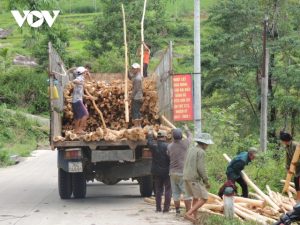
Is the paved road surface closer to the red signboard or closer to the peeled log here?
the peeled log

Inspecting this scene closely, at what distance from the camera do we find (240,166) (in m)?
12.8

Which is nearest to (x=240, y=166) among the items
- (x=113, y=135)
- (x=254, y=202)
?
(x=254, y=202)

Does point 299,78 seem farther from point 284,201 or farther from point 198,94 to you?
point 284,201

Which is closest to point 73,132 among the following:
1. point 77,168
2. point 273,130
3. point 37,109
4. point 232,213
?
point 77,168

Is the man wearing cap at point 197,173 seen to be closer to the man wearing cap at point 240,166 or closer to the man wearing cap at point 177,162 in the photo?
the man wearing cap at point 177,162

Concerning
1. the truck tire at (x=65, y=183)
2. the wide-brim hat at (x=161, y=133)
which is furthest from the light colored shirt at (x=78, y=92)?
the wide-brim hat at (x=161, y=133)

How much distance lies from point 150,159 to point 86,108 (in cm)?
206

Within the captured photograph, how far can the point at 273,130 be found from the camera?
2886 cm

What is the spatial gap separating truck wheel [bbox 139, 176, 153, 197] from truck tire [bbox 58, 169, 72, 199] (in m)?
1.57

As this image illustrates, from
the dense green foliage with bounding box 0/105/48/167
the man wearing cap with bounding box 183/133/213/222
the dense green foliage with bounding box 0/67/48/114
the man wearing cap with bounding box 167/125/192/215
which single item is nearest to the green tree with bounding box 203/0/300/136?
the dense green foliage with bounding box 0/105/48/167

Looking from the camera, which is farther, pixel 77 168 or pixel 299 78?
pixel 299 78

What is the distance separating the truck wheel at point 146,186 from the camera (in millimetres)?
14616

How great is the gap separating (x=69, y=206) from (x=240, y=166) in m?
3.56
